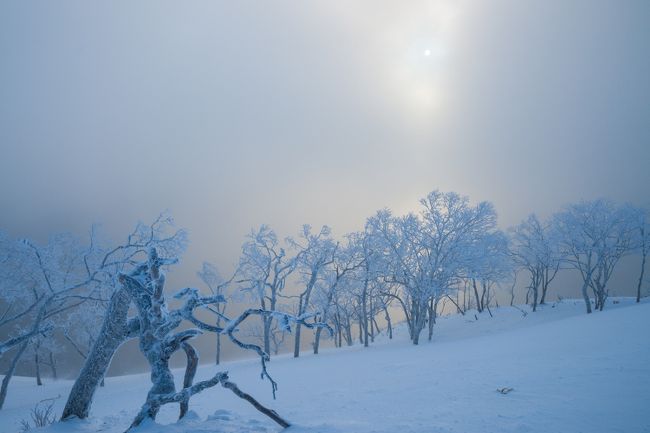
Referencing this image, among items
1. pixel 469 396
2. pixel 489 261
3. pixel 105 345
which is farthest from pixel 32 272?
pixel 489 261

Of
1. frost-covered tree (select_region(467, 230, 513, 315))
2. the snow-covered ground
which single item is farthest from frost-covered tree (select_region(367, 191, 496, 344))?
the snow-covered ground

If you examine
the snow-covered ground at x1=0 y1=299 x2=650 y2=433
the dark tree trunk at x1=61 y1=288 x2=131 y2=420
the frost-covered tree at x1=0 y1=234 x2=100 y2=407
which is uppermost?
the frost-covered tree at x1=0 y1=234 x2=100 y2=407

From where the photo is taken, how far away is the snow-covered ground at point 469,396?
550 centimetres

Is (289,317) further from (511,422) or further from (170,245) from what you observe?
(170,245)

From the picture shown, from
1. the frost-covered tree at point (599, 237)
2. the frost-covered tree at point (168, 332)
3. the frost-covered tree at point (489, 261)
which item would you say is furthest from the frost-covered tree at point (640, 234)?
the frost-covered tree at point (168, 332)

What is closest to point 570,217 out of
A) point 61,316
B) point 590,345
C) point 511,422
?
point 590,345

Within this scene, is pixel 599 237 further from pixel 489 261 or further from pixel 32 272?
pixel 32 272

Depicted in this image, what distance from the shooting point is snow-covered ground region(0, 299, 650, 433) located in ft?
18.0

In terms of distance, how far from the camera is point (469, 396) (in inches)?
311

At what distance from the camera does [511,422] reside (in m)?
5.73

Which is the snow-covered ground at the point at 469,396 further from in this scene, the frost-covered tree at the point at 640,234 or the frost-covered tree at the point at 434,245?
the frost-covered tree at the point at 640,234

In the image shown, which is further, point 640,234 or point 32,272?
point 640,234

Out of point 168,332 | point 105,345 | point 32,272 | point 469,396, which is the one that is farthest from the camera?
point 32,272

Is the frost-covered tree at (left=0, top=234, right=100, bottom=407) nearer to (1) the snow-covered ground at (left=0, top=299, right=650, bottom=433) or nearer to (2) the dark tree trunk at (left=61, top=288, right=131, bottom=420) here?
(1) the snow-covered ground at (left=0, top=299, right=650, bottom=433)
